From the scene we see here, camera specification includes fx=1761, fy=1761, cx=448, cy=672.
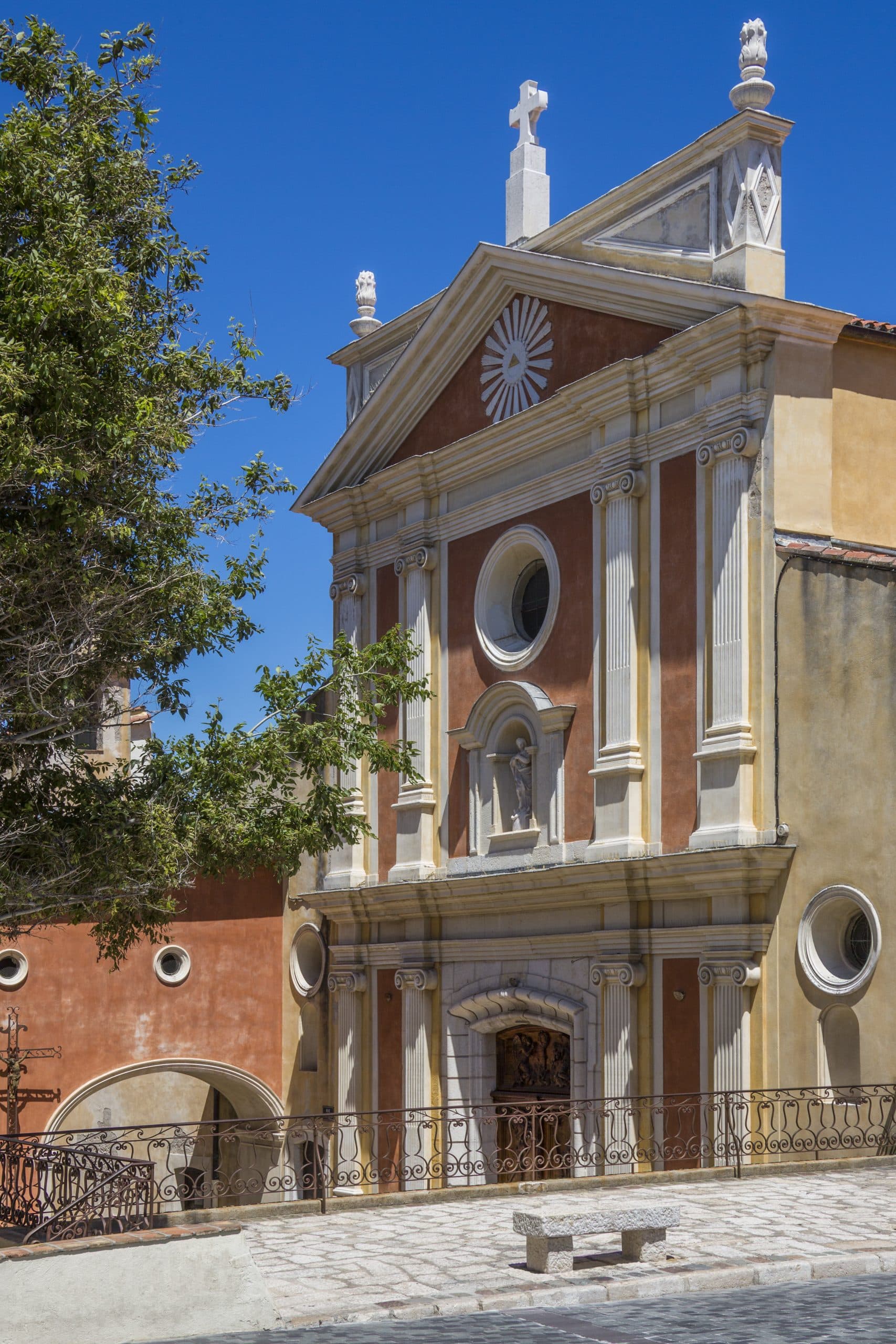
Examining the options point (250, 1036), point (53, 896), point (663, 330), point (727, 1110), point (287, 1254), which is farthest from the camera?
point (250, 1036)

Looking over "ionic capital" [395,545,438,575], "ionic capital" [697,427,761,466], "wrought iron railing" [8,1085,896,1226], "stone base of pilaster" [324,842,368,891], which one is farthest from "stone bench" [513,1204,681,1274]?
"stone base of pilaster" [324,842,368,891]

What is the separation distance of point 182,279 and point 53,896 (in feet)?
17.5

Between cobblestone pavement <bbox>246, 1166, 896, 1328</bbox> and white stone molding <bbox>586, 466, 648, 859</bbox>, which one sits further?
white stone molding <bbox>586, 466, 648, 859</bbox>

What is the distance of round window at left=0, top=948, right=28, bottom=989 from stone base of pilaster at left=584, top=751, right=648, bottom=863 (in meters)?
9.59

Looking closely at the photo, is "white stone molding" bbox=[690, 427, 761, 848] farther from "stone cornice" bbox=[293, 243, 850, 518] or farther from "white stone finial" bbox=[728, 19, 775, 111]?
"white stone finial" bbox=[728, 19, 775, 111]

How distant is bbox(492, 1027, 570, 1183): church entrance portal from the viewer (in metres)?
21.0

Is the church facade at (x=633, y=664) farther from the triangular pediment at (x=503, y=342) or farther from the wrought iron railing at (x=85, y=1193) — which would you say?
the wrought iron railing at (x=85, y=1193)

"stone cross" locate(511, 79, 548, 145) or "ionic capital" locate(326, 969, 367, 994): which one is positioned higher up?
"stone cross" locate(511, 79, 548, 145)

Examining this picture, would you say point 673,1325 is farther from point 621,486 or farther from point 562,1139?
point 621,486

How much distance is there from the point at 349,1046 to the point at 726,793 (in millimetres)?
8677

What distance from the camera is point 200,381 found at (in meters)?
15.1

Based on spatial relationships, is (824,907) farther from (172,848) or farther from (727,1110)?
(172,848)

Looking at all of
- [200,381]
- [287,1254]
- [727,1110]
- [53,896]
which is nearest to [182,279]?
[200,381]

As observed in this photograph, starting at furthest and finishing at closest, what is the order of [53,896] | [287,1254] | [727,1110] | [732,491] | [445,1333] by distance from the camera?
[732,491], [727,1110], [53,896], [287,1254], [445,1333]
